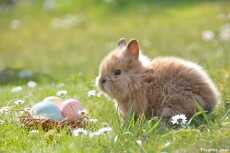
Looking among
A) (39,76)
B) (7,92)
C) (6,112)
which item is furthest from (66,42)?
(6,112)

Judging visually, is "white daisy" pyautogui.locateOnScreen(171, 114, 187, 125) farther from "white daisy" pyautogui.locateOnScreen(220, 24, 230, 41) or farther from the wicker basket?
"white daisy" pyautogui.locateOnScreen(220, 24, 230, 41)

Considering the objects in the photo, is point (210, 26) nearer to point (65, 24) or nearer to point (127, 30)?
point (127, 30)

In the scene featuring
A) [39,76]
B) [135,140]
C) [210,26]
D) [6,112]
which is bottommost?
[135,140]

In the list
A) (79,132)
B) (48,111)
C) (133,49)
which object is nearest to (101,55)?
(133,49)

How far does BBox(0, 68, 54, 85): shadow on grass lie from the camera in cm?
1179

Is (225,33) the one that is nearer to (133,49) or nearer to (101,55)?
(101,55)

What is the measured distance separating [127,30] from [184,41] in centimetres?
249

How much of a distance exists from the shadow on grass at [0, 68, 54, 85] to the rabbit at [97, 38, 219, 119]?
15.8ft

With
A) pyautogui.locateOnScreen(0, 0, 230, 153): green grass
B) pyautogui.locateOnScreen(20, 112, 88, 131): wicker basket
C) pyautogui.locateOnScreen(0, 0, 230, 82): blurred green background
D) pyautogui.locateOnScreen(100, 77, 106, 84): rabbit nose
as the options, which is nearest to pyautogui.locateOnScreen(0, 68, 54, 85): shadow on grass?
pyautogui.locateOnScreen(0, 0, 230, 153): green grass

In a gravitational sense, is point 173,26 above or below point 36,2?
below

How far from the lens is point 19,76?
40.6 ft

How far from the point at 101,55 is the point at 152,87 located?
25.5 feet

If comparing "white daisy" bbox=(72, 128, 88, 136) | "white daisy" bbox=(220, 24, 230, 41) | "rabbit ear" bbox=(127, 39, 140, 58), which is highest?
"white daisy" bbox=(220, 24, 230, 41)

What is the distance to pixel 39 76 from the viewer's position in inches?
478
